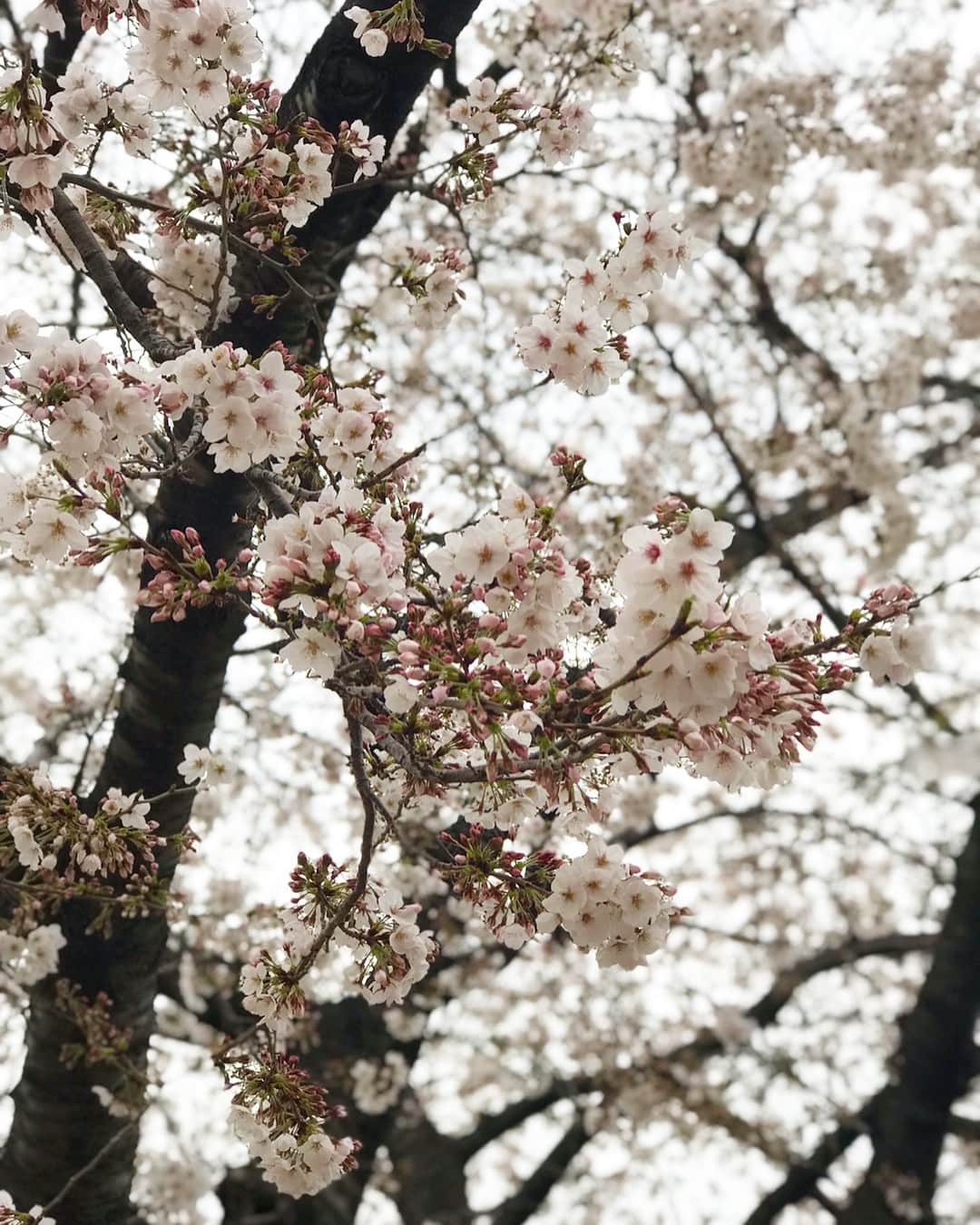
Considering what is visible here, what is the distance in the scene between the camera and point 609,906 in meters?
1.79

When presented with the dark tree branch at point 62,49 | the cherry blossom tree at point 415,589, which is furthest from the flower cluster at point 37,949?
the dark tree branch at point 62,49

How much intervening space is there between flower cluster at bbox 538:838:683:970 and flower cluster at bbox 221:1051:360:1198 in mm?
563

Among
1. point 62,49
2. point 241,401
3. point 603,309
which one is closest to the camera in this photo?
point 241,401

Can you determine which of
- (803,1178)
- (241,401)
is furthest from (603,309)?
(803,1178)

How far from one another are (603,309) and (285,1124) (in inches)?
72.9

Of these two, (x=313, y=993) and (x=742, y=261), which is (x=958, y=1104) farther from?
(x=742, y=261)

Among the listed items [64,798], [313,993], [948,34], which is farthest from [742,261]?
[64,798]

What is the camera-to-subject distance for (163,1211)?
535 centimetres

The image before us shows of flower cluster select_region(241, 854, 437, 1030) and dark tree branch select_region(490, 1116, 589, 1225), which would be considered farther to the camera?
dark tree branch select_region(490, 1116, 589, 1225)

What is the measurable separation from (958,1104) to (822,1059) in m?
A: 1.27

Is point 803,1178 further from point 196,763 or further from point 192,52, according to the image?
point 192,52

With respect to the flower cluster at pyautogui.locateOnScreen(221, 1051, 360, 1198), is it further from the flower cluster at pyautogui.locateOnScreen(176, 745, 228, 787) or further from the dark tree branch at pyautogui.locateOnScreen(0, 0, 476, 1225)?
the dark tree branch at pyautogui.locateOnScreen(0, 0, 476, 1225)

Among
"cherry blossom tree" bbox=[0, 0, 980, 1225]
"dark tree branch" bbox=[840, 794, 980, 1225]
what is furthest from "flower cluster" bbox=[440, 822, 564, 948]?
"dark tree branch" bbox=[840, 794, 980, 1225]

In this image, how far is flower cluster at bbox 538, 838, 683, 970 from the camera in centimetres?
175
